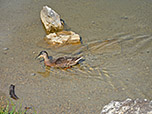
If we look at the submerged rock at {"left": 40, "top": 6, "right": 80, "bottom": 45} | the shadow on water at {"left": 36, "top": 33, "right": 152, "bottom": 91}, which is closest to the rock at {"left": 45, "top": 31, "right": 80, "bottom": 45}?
the submerged rock at {"left": 40, "top": 6, "right": 80, "bottom": 45}

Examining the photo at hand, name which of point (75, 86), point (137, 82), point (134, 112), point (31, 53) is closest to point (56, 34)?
point (31, 53)

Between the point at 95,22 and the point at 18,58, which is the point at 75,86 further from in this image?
the point at 95,22

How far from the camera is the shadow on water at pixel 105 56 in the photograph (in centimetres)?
643

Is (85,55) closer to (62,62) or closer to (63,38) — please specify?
(62,62)

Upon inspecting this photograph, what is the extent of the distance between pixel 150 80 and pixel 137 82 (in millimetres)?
342

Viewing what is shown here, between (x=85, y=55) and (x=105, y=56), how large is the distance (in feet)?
1.92

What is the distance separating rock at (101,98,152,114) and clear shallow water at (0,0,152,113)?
221 cm

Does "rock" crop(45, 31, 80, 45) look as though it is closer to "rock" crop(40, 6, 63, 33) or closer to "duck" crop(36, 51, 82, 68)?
"rock" crop(40, 6, 63, 33)

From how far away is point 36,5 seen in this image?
34.6 feet

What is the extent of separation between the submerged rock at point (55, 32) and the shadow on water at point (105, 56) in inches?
9.9

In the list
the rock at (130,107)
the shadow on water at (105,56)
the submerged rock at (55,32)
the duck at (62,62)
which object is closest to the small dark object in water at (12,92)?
the shadow on water at (105,56)

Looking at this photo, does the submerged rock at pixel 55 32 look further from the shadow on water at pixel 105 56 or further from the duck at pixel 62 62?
the duck at pixel 62 62

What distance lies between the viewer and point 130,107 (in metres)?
3.05

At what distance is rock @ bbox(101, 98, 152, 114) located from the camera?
9.67 ft
